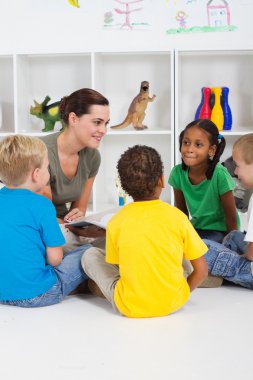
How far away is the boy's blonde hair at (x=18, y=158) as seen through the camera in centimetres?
207

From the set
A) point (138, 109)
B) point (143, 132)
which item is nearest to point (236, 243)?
point (143, 132)

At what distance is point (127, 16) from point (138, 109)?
595 millimetres

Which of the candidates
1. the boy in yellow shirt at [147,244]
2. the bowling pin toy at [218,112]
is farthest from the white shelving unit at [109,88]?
the boy in yellow shirt at [147,244]

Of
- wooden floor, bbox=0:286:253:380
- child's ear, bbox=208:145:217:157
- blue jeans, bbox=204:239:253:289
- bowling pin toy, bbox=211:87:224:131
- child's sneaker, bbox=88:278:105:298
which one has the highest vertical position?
bowling pin toy, bbox=211:87:224:131

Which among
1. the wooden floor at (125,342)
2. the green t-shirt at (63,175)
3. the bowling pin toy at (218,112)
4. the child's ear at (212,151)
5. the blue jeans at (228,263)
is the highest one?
the bowling pin toy at (218,112)

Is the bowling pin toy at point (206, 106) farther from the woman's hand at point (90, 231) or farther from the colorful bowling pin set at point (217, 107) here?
the woman's hand at point (90, 231)

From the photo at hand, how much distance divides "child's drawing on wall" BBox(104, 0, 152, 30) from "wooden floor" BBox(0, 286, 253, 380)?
2.31 meters

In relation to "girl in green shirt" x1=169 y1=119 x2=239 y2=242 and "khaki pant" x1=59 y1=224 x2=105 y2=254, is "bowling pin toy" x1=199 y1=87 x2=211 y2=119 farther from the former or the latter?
"khaki pant" x1=59 y1=224 x2=105 y2=254

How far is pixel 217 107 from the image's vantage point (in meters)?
3.97

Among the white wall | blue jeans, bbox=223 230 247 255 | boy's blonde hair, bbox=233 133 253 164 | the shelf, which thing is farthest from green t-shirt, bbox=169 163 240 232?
the white wall

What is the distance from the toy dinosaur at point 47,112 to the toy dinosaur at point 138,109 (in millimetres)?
368

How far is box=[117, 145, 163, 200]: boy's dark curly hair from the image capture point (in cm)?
196

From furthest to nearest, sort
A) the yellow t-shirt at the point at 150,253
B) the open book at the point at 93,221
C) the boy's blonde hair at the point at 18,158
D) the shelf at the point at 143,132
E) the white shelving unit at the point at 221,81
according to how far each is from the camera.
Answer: the white shelving unit at the point at 221,81 → the shelf at the point at 143,132 → the open book at the point at 93,221 → the boy's blonde hair at the point at 18,158 → the yellow t-shirt at the point at 150,253

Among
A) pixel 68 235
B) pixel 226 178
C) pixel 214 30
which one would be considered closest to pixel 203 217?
pixel 226 178
